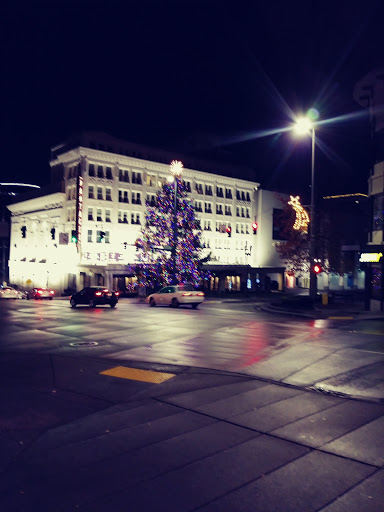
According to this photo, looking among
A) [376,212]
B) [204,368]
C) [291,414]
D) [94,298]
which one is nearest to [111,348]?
[204,368]

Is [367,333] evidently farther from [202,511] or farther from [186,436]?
[202,511]

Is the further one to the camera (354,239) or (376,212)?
(354,239)

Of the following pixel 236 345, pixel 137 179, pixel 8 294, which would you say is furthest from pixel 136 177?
pixel 236 345

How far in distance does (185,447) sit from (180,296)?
25.5 metres

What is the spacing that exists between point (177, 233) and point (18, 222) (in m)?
36.7

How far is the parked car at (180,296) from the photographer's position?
103 ft

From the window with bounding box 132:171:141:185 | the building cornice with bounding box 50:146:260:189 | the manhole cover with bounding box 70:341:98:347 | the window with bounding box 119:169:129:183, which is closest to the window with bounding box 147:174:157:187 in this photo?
the building cornice with bounding box 50:146:260:189

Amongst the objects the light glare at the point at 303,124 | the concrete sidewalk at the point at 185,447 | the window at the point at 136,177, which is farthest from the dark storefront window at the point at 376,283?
the window at the point at 136,177

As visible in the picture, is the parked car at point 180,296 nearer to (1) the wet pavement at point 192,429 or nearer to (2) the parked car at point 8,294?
(1) the wet pavement at point 192,429

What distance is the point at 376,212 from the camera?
28484 mm

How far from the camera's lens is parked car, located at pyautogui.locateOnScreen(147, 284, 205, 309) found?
103 feet

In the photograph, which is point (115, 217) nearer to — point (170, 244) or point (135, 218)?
point (135, 218)

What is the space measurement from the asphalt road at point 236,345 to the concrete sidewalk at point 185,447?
1321mm

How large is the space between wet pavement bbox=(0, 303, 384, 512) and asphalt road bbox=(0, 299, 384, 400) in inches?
3.4
